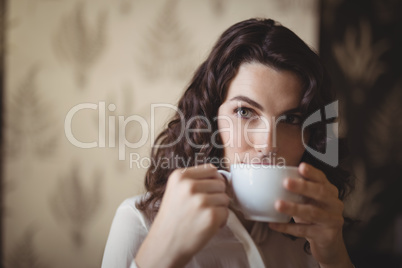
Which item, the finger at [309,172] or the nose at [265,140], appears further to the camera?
the nose at [265,140]

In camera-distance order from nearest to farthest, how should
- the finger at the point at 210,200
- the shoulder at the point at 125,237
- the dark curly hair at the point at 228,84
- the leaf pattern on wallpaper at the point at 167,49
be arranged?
the finger at the point at 210,200, the shoulder at the point at 125,237, the dark curly hair at the point at 228,84, the leaf pattern on wallpaper at the point at 167,49

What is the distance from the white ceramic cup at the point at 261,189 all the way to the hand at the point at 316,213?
13 mm

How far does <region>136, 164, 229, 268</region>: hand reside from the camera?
492 mm

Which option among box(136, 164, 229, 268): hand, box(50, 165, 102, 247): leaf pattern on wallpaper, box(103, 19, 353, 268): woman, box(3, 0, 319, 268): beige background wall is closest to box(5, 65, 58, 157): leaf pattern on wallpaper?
box(3, 0, 319, 268): beige background wall

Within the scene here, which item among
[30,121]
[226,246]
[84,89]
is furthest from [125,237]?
[30,121]

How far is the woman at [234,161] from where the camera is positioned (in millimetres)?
511

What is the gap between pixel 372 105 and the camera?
1540 millimetres

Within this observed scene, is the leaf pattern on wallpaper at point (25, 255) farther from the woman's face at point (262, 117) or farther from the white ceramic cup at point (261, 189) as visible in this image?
the white ceramic cup at point (261, 189)

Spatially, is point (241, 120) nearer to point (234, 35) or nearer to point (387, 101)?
point (234, 35)

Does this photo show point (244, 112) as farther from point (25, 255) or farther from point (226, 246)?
point (25, 255)

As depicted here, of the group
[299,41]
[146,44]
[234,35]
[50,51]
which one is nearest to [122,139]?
[146,44]

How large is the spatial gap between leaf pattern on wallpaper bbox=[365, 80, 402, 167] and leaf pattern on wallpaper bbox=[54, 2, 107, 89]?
1467 mm

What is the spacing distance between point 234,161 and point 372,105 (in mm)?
1145

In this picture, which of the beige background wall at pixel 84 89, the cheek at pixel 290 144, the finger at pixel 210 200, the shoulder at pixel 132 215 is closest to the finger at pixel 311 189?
the finger at pixel 210 200
